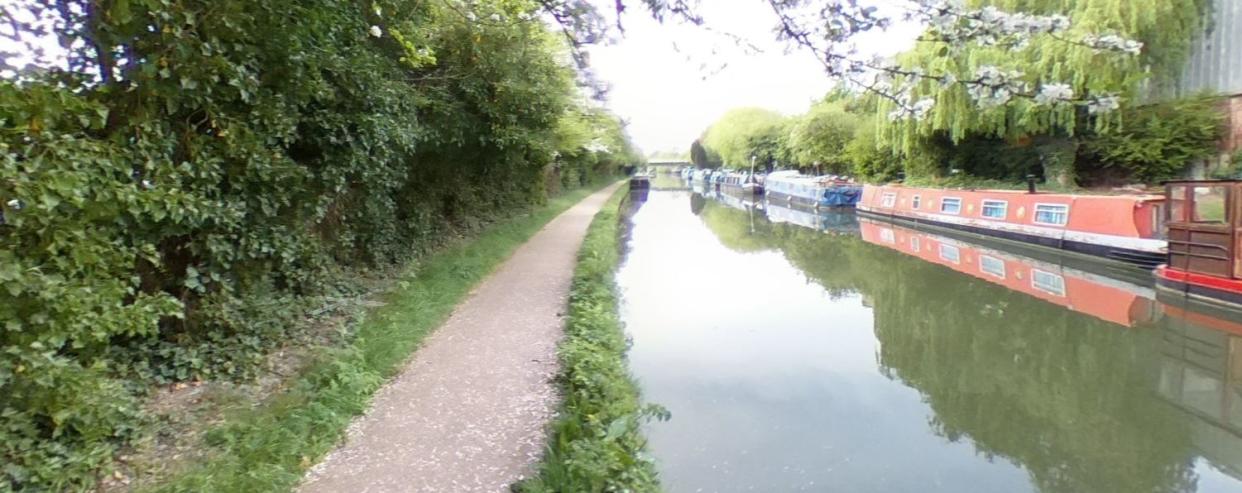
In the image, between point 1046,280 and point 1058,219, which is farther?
point 1058,219

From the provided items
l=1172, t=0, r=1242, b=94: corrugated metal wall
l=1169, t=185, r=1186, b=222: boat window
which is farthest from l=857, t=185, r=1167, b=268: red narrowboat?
l=1172, t=0, r=1242, b=94: corrugated metal wall

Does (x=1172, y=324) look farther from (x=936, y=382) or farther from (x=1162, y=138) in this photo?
(x=1162, y=138)

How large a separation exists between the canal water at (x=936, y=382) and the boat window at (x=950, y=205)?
17.4 feet

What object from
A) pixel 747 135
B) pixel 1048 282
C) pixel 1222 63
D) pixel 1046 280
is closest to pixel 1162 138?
pixel 1222 63

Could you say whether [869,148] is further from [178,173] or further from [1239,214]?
[178,173]

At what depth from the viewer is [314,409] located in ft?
12.2

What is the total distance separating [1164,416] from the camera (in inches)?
207

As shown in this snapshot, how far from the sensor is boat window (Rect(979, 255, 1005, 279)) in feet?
38.7

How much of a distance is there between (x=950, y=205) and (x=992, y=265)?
16.8ft

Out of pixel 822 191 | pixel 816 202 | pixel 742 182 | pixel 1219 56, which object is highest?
pixel 1219 56

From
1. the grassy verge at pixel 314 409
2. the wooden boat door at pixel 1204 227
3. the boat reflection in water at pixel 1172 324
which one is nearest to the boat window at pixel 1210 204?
the wooden boat door at pixel 1204 227

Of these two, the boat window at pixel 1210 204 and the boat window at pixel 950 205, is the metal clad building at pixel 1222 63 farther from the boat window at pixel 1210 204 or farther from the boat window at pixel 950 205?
the boat window at pixel 1210 204

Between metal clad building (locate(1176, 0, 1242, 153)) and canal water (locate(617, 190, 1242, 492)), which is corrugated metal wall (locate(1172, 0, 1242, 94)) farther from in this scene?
canal water (locate(617, 190, 1242, 492))

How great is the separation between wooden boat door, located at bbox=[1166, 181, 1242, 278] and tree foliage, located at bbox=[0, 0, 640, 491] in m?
9.42
